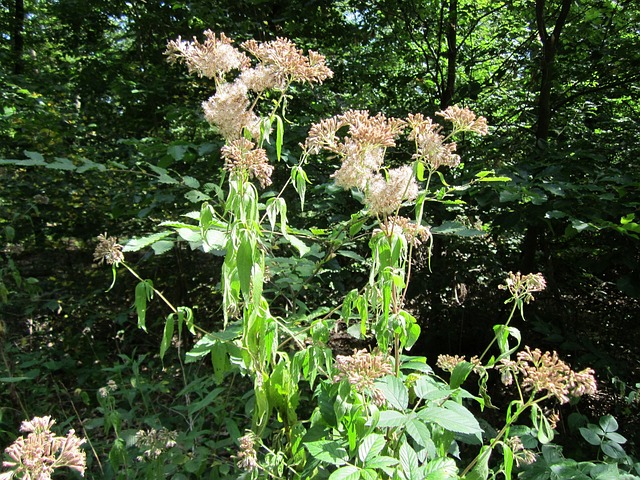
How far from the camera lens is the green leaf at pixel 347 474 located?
3.06 feet

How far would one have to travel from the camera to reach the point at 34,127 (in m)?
3.33

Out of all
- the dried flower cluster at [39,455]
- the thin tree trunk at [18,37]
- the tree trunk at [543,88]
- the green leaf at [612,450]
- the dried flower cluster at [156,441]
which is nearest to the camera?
the dried flower cluster at [39,455]

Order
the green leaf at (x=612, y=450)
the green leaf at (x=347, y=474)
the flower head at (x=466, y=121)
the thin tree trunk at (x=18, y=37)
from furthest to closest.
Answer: the thin tree trunk at (x=18, y=37) → the green leaf at (x=612, y=450) → the flower head at (x=466, y=121) → the green leaf at (x=347, y=474)

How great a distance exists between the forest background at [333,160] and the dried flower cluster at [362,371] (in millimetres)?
1401

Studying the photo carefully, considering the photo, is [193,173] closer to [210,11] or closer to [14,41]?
[210,11]

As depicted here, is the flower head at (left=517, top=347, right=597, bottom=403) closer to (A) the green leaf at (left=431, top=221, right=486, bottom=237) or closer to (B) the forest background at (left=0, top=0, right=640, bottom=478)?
(A) the green leaf at (left=431, top=221, right=486, bottom=237)

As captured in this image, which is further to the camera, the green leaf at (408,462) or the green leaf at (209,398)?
the green leaf at (209,398)

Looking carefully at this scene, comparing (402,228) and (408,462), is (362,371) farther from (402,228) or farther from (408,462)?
(402,228)

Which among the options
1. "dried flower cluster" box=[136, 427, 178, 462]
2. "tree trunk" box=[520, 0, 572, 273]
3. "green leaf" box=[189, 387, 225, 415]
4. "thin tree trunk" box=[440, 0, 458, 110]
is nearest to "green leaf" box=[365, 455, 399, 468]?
"green leaf" box=[189, 387, 225, 415]

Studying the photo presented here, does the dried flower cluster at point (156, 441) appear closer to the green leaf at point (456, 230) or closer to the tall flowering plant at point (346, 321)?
the tall flowering plant at point (346, 321)

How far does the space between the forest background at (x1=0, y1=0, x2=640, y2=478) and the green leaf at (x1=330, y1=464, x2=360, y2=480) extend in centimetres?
149

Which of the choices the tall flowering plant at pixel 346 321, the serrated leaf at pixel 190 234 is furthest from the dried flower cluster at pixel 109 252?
the serrated leaf at pixel 190 234

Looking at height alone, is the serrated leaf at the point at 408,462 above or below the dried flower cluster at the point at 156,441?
above

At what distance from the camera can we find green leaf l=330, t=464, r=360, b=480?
0.93m
